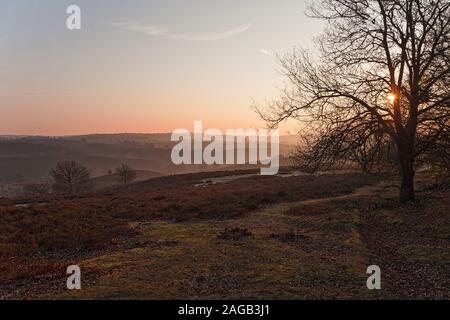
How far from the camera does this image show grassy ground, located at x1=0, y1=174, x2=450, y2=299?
10.6 m

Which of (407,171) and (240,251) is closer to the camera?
(240,251)

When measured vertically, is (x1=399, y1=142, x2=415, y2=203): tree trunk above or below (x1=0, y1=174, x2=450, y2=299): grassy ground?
above

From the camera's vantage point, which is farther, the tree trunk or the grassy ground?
the tree trunk

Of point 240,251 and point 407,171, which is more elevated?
point 407,171

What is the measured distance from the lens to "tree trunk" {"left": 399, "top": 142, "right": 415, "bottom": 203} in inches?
815

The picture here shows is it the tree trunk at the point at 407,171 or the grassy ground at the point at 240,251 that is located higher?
the tree trunk at the point at 407,171

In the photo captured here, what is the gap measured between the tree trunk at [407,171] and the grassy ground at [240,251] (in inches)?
29.3

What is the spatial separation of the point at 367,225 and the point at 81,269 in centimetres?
1329

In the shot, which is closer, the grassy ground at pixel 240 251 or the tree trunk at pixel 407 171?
the grassy ground at pixel 240 251

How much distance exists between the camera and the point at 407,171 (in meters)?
21.4

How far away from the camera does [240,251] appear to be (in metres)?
14.6

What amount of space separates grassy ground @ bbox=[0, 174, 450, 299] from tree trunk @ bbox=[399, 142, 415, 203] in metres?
0.74

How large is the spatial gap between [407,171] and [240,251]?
12096mm

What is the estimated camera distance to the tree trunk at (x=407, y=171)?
2071cm
